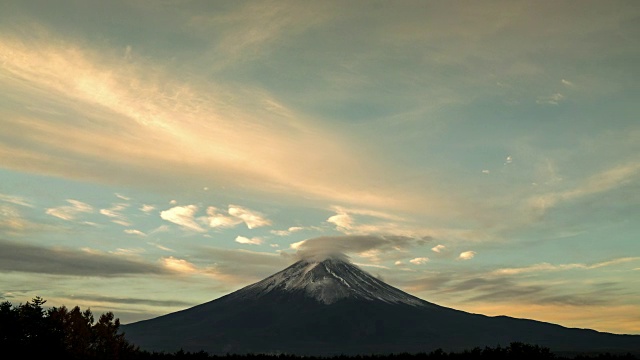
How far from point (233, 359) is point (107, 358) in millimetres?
→ 21891

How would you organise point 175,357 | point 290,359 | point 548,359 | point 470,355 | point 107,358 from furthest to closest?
point 290,359 < point 175,357 < point 470,355 < point 548,359 < point 107,358

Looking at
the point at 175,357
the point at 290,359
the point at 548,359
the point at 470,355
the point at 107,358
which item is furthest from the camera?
the point at 290,359

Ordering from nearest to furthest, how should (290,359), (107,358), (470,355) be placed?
(107,358), (470,355), (290,359)

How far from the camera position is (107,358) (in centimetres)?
5781

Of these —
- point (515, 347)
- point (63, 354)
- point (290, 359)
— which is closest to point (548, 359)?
point (515, 347)

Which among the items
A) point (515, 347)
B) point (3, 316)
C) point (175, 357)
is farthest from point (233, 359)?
point (515, 347)

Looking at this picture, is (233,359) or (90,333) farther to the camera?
(233,359)

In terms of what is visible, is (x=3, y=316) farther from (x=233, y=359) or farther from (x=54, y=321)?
(x=233, y=359)

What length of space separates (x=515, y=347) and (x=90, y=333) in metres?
43.0

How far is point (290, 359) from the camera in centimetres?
8094

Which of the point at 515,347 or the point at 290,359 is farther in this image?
the point at 290,359

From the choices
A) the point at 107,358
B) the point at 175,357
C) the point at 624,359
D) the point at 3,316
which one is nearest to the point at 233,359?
the point at 175,357

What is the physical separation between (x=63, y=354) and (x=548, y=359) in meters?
47.2

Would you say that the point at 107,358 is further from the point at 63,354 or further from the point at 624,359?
the point at 624,359
